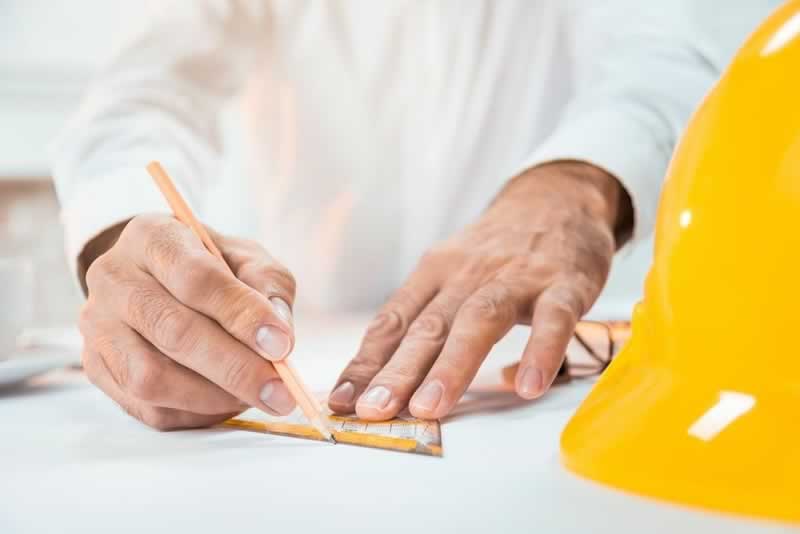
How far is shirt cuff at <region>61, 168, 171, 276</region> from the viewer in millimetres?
946

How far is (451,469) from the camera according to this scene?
576 mm

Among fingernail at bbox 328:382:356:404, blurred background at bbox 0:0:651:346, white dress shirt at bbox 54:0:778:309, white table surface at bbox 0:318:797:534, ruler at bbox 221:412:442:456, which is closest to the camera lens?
white table surface at bbox 0:318:797:534

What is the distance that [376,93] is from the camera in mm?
1479

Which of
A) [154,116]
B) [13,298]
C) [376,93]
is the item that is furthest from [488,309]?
[376,93]

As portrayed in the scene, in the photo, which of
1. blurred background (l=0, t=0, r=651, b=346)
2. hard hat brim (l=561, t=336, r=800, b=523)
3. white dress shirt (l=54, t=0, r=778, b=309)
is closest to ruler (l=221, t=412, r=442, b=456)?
hard hat brim (l=561, t=336, r=800, b=523)

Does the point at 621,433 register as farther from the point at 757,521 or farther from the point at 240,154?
the point at 240,154

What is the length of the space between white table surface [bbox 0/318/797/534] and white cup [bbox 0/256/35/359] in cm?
17

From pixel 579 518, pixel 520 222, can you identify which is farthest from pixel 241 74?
pixel 579 518

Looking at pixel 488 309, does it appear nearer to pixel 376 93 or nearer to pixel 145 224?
pixel 145 224

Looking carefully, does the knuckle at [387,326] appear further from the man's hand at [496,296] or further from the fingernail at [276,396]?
the fingernail at [276,396]

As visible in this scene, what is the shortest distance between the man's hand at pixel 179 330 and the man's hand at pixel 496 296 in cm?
Answer: 9

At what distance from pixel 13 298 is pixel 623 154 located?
674mm

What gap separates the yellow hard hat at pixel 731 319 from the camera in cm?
51

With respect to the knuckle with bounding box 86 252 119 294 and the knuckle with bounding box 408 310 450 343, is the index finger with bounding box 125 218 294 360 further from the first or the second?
the knuckle with bounding box 408 310 450 343
